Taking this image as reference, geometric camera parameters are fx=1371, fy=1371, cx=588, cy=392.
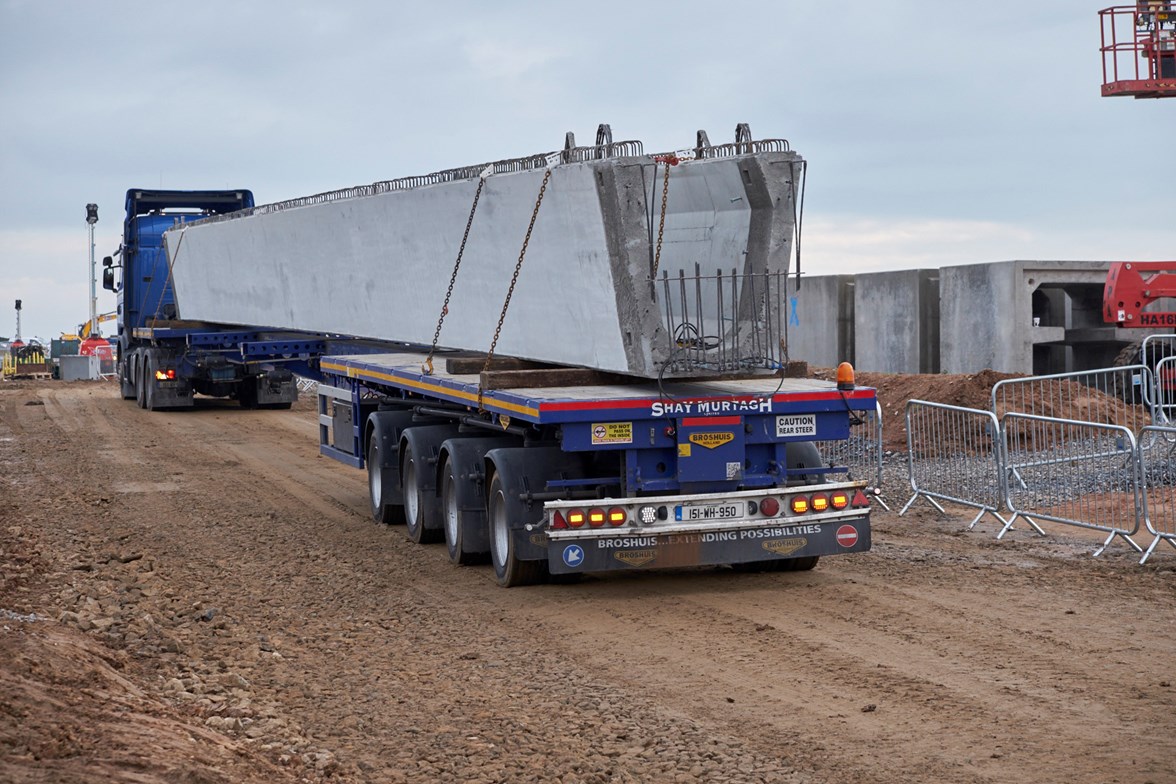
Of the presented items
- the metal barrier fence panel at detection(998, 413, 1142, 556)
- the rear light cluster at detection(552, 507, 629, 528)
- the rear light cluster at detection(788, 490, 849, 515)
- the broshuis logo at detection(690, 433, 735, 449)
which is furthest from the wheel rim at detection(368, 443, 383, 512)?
the metal barrier fence panel at detection(998, 413, 1142, 556)

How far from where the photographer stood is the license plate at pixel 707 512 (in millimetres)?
9883

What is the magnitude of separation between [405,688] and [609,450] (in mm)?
2737

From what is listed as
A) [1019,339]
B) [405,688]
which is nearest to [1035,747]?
[405,688]

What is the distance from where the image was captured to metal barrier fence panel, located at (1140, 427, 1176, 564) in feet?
38.3

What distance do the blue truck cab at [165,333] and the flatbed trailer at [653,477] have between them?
1784 centimetres

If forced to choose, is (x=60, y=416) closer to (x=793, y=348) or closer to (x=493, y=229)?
(x=793, y=348)

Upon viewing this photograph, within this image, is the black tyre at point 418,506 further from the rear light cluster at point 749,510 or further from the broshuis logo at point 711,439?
the broshuis logo at point 711,439

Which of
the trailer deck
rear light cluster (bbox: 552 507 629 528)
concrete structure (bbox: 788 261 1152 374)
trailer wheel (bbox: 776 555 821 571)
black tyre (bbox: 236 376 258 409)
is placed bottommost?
trailer wheel (bbox: 776 555 821 571)

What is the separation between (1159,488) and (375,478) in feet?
26.7

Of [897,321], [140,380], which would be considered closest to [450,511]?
[897,321]

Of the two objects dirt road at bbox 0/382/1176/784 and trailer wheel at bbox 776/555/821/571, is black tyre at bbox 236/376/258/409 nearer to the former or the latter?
dirt road at bbox 0/382/1176/784

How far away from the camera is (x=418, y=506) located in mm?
12703

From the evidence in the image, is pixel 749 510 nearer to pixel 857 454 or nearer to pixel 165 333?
pixel 857 454

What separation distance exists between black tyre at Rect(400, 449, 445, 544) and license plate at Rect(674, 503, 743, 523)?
3.38m
